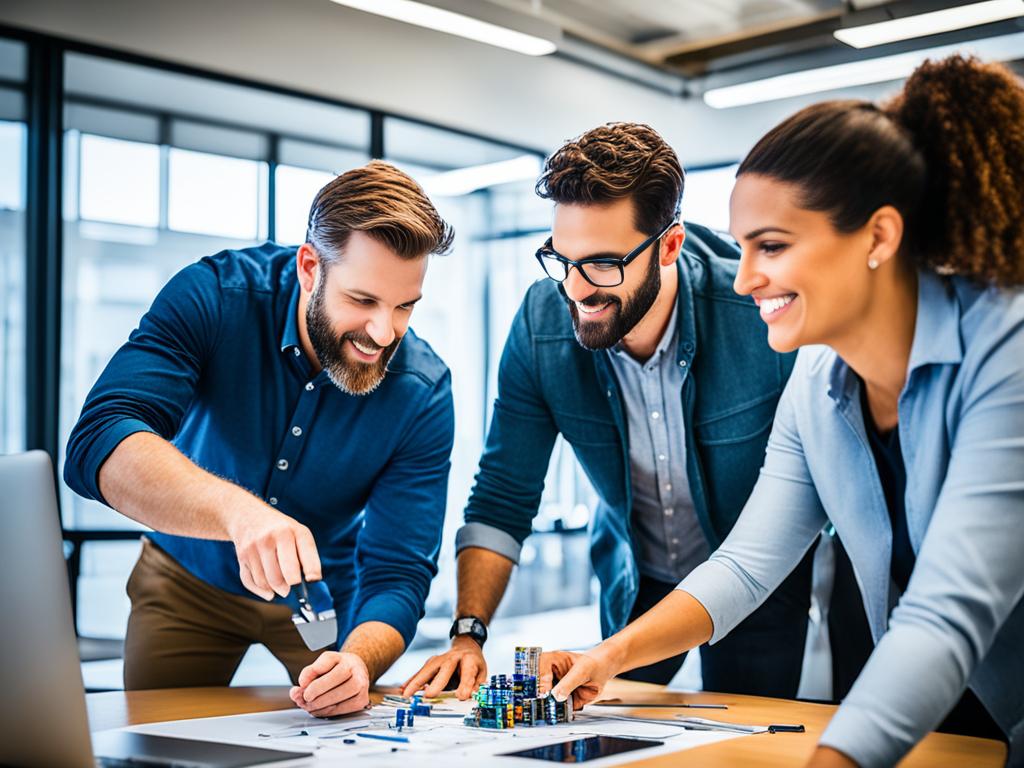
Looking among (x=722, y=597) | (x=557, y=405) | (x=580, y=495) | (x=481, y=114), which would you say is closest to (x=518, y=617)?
(x=580, y=495)

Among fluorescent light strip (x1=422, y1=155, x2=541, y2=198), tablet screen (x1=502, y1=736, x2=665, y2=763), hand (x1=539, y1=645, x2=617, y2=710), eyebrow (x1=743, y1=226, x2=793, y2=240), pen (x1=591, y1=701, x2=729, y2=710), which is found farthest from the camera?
fluorescent light strip (x1=422, y1=155, x2=541, y2=198)

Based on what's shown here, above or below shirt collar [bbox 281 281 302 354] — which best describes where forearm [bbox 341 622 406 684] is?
below

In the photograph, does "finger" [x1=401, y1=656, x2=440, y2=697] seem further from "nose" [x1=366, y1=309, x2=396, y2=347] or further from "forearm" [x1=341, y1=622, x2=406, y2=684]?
"nose" [x1=366, y1=309, x2=396, y2=347]

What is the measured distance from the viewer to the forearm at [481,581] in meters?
2.18

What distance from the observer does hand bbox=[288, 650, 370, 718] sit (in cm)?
167

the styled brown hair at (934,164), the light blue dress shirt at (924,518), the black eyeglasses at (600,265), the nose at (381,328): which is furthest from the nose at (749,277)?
the nose at (381,328)

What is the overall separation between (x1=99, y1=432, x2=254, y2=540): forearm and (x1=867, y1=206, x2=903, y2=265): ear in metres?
1.00

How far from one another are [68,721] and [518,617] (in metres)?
5.43

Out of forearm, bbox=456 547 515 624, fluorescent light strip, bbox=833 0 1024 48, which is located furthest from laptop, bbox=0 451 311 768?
fluorescent light strip, bbox=833 0 1024 48

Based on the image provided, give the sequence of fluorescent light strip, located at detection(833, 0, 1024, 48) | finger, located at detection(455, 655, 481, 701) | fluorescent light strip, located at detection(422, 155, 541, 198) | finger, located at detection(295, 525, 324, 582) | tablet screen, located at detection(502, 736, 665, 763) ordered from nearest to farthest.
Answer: tablet screen, located at detection(502, 736, 665, 763) → finger, located at detection(295, 525, 324, 582) → finger, located at detection(455, 655, 481, 701) → fluorescent light strip, located at detection(833, 0, 1024, 48) → fluorescent light strip, located at detection(422, 155, 541, 198)

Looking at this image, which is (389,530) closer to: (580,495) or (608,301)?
(608,301)

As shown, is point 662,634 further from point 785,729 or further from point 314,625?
point 314,625

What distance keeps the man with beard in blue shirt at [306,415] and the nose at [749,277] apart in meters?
0.82

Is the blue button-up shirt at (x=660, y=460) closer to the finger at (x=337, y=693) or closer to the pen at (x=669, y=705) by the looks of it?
the pen at (x=669, y=705)
